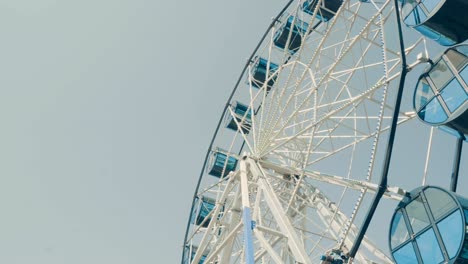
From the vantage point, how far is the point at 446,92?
30.4 feet

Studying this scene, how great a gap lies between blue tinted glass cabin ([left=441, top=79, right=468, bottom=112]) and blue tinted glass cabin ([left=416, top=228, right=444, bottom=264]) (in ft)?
7.46

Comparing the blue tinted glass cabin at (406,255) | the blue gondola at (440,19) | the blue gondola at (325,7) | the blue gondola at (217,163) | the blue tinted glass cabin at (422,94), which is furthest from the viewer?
the blue gondola at (217,163)

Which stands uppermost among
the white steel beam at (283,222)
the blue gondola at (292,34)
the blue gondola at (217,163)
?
the blue gondola at (292,34)

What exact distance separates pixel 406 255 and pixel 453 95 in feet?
9.95

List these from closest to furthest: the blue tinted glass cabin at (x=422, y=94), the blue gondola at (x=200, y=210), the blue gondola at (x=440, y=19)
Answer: the blue gondola at (x=440, y=19) < the blue tinted glass cabin at (x=422, y=94) < the blue gondola at (x=200, y=210)

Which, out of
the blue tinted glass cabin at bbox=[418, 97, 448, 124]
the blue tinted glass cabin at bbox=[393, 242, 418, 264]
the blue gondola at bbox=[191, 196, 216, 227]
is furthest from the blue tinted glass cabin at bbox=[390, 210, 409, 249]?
the blue gondola at bbox=[191, 196, 216, 227]

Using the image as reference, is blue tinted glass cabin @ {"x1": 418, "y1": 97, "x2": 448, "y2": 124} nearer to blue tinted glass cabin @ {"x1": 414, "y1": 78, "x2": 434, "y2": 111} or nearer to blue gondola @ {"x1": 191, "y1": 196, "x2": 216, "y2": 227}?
blue tinted glass cabin @ {"x1": 414, "y1": 78, "x2": 434, "y2": 111}

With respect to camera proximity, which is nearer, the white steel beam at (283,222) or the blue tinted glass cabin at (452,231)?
the blue tinted glass cabin at (452,231)

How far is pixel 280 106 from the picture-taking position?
14758 mm

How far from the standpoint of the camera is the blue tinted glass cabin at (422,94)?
974cm

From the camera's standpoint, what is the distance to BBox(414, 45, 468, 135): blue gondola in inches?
350

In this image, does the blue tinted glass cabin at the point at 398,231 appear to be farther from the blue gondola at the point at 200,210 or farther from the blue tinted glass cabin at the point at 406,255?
the blue gondola at the point at 200,210

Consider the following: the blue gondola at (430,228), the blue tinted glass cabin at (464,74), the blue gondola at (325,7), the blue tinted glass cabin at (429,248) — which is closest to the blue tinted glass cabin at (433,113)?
the blue tinted glass cabin at (464,74)

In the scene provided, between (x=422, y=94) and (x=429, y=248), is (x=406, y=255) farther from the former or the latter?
(x=422, y=94)
